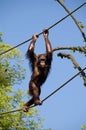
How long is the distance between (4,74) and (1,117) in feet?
8.36

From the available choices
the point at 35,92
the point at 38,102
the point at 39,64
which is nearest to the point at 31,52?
the point at 39,64

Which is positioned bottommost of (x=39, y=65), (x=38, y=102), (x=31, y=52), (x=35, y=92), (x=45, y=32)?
(x=38, y=102)

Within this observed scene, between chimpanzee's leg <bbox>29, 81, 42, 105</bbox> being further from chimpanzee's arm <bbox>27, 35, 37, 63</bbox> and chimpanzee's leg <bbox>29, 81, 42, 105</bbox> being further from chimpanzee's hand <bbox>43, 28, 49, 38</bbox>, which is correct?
chimpanzee's hand <bbox>43, 28, 49, 38</bbox>

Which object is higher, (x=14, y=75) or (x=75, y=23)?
(x=14, y=75)

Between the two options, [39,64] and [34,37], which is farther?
[39,64]

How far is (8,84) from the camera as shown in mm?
18859

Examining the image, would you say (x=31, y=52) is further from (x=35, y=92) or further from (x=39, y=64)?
(x=35, y=92)

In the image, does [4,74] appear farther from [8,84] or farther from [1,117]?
[1,117]

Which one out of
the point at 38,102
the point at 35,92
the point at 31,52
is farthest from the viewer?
the point at 31,52

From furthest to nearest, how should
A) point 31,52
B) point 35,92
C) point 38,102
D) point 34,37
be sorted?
point 31,52
point 34,37
point 35,92
point 38,102

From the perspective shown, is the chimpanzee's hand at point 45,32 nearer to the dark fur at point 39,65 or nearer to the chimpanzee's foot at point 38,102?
the dark fur at point 39,65

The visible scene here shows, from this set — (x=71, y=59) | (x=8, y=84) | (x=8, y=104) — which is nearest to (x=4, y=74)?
(x=8, y=84)

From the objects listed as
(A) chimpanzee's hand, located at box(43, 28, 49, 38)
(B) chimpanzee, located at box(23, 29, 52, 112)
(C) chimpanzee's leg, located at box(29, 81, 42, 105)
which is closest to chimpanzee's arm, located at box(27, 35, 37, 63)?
(B) chimpanzee, located at box(23, 29, 52, 112)

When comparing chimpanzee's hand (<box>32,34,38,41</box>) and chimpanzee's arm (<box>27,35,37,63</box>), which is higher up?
chimpanzee's hand (<box>32,34,38,41</box>)
